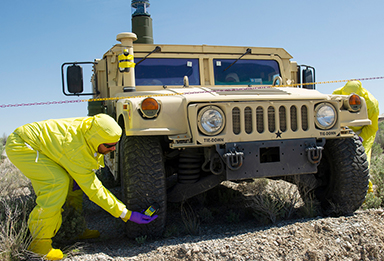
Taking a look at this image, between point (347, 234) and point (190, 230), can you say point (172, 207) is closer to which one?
point (190, 230)

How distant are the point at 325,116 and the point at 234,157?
1056mm

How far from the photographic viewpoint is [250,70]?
5117 millimetres

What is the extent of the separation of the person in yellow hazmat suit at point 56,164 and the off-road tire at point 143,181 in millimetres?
233

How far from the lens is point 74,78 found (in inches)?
182

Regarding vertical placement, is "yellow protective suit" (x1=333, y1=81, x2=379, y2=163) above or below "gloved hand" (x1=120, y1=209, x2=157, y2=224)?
above

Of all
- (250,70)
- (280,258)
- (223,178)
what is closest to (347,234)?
(280,258)

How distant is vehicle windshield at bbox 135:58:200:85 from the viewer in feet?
15.3

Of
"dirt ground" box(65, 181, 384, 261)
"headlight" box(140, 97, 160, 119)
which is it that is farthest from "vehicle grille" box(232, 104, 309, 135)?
"dirt ground" box(65, 181, 384, 261)

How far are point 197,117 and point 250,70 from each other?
2.10 meters

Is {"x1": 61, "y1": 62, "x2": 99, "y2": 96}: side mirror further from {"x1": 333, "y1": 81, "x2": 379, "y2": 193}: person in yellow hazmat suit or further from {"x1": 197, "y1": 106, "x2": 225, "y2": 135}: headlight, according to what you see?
{"x1": 333, "y1": 81, "x2": 379, "y2": 193}: person in yellow hazmat suit

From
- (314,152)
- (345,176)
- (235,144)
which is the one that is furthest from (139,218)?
(345,176)

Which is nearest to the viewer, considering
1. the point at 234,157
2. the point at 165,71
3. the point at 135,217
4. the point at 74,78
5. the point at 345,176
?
the point at 135,217

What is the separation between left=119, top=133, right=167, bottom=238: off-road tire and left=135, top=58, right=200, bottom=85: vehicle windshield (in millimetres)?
1346

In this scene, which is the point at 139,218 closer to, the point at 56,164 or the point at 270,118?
the point at 56,164
